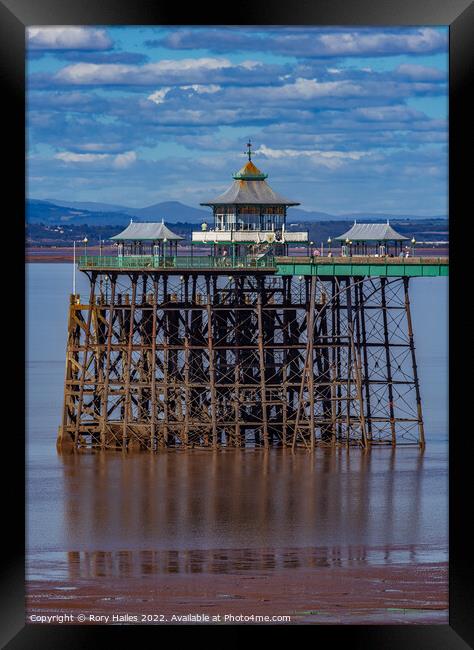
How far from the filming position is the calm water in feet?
142

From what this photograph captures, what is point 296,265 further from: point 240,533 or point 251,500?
point 240,533

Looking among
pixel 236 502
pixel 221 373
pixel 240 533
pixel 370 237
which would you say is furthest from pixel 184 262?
pixel 240 533

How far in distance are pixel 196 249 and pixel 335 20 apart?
116 feet

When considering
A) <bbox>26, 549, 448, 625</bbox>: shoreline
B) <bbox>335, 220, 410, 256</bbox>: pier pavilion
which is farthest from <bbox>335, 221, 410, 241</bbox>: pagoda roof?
<bbox>26, 549, 448, 625</bbox>: shoreline

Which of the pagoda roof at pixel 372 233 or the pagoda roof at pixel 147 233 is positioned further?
the pagoda roof at pixel 147 233

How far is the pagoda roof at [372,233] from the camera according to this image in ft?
193

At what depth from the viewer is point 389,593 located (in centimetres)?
3744

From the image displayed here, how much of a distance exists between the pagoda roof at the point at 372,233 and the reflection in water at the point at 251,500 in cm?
737

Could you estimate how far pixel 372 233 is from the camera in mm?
59219

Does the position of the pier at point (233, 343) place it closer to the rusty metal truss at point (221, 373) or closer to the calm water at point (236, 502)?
the rusty metal truss at point (221, 373)

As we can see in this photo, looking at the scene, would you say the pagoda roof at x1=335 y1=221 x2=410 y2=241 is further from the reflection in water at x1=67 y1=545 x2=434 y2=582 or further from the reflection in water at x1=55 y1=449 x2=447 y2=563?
the reflection in water at x1=67 y1=545 x2=434 y2=582
